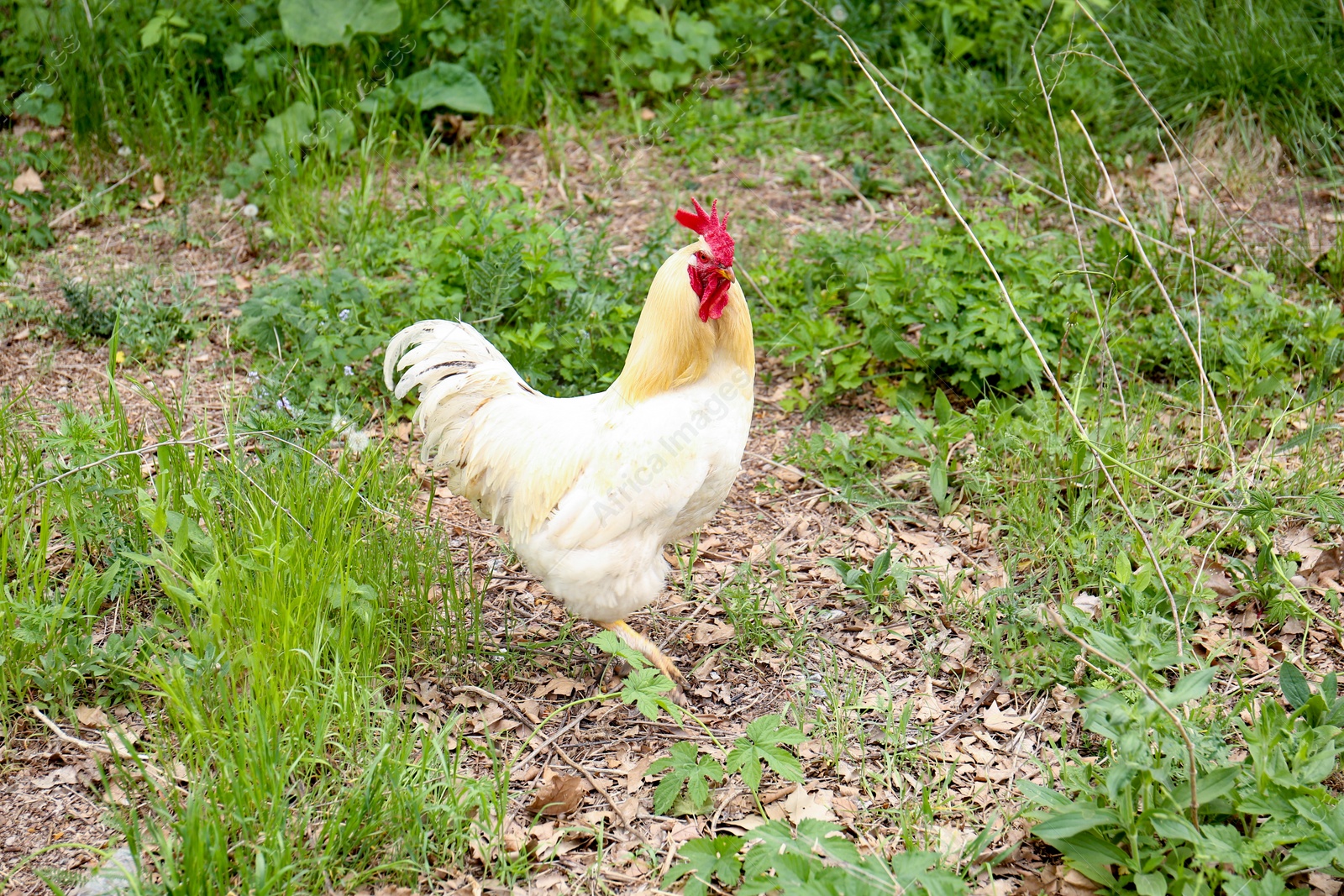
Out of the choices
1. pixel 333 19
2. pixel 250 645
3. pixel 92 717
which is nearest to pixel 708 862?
pixel 250 645

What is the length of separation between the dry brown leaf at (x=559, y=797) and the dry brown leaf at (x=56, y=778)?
4.38 feet

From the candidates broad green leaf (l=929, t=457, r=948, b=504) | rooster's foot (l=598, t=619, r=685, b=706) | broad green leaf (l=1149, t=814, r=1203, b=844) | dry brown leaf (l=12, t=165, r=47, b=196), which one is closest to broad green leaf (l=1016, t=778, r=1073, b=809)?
broad green leaf (l=1149, t=814, r=1203, b=844)

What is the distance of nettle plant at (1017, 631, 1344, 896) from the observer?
2.41 m

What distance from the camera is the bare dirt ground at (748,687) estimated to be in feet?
9.52

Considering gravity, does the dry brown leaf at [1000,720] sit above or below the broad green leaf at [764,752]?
below

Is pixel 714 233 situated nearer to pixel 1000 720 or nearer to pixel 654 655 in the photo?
pixel 654 655

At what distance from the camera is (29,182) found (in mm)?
6172

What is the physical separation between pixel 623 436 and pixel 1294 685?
2.06 meters

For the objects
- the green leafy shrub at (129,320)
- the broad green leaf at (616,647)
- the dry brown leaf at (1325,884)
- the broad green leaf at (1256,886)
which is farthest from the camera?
the green leafy shrub at (129,320)

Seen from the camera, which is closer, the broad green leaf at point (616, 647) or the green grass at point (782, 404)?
the green grass at point (782, 404)

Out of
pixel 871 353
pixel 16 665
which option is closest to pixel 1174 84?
pixel 871 353

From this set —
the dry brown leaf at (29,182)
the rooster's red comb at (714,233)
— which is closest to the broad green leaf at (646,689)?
the rooster's red comb at (714,233)

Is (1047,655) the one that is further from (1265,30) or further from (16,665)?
(1265,30)

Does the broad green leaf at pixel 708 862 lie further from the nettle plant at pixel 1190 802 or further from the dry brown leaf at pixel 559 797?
the nettle plant at pixel 1190 802
